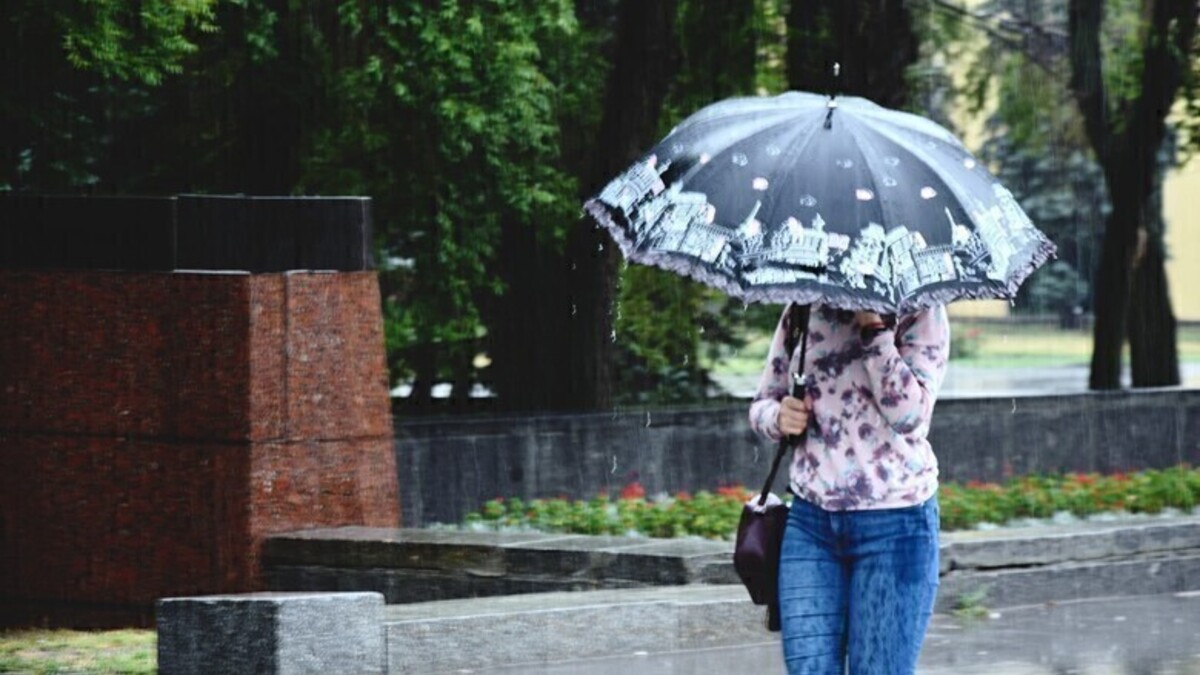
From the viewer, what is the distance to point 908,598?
18.4 feet

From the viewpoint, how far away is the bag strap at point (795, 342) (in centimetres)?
565

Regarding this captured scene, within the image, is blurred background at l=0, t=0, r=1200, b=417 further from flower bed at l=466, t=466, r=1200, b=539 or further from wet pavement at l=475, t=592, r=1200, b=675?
wet pavement at l=475, t=592, r=1200, b=675

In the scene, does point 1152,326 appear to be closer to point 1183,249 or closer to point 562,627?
point 562,627

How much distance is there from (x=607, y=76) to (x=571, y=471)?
513 centimetres

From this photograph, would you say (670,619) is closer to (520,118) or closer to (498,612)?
(498,612)

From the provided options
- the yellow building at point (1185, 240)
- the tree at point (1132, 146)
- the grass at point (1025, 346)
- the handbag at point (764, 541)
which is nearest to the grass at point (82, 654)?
the handbag at point (764, 541)

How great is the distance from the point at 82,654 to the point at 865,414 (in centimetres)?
460


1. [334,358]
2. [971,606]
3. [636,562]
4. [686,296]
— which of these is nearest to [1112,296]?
[686,296]

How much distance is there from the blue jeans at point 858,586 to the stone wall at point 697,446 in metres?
9.87

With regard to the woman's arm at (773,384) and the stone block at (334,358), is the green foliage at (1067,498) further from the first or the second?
the woman's arm at (773,384)

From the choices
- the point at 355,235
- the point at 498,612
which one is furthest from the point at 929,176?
the point at 355,235

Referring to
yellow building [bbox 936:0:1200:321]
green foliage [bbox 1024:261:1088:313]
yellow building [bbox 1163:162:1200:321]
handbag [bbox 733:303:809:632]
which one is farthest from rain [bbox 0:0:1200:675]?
yellow building [bbox 1163:162:1200:321]

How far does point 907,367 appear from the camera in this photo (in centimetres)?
559

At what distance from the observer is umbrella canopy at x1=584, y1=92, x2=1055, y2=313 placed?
5.59m
